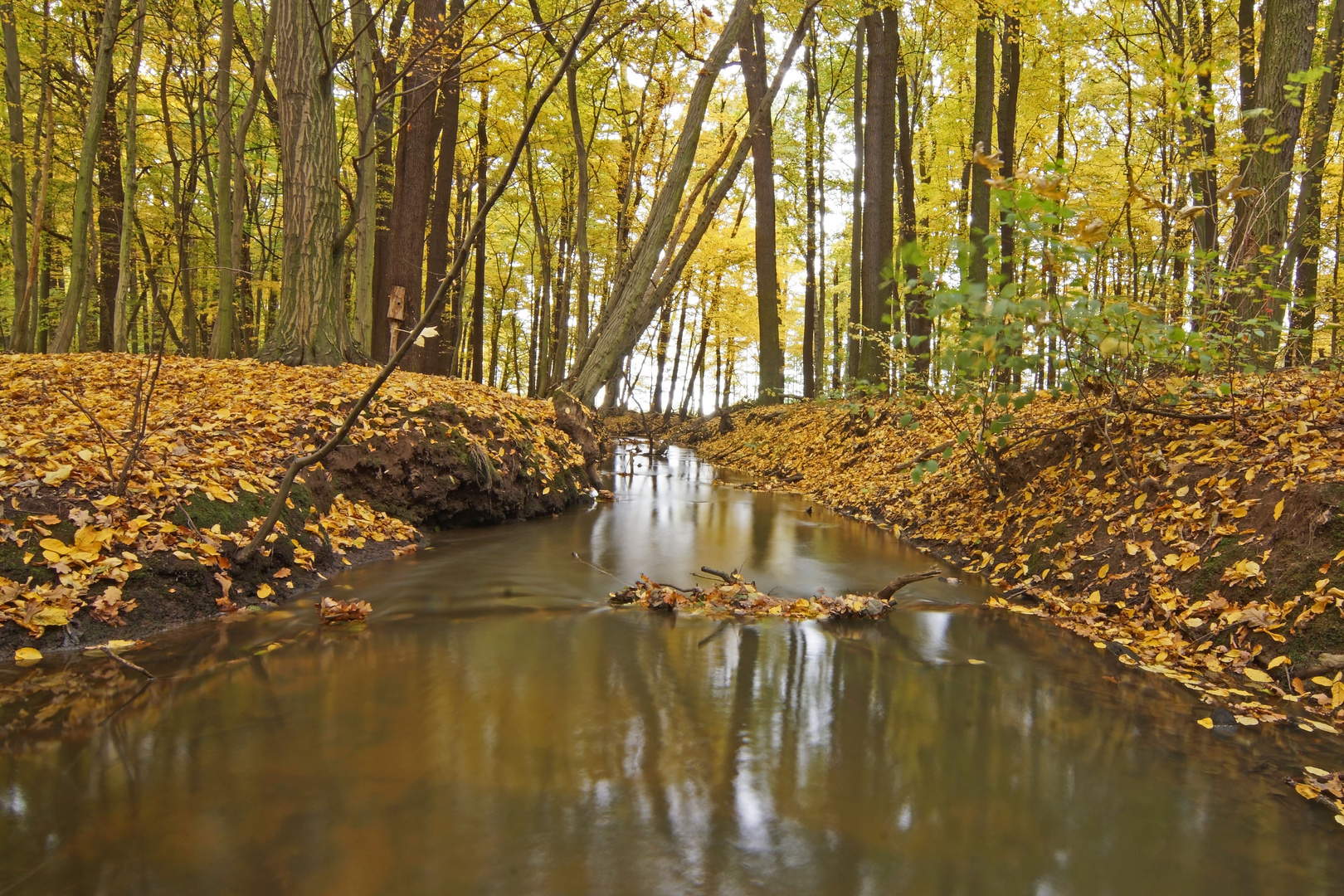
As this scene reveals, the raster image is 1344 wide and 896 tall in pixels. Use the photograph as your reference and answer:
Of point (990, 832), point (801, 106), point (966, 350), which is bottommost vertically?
point (990, 832)

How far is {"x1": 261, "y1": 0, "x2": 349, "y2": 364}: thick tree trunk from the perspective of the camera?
7172 mm

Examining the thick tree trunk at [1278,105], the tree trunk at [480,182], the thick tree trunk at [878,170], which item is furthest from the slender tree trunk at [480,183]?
the thick tree trunk at [1278,105]

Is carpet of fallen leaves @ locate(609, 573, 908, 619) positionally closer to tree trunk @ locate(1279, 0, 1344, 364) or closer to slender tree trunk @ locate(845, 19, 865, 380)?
tree trunk @ locate(1279, 0, 1344, 364)

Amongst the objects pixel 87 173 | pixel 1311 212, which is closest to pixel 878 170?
pixel 1311 212

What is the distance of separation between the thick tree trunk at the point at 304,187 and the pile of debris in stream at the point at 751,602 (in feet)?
17.3

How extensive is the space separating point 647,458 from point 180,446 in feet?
40.5

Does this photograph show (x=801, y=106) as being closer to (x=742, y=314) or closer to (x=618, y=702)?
(x=742, y=314)

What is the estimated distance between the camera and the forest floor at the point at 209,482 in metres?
3.23

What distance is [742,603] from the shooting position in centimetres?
446

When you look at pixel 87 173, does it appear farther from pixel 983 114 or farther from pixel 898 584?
pixel 983 114

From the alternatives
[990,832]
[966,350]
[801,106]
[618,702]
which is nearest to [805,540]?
[966,350]

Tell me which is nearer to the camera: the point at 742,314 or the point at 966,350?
the point at 966,350

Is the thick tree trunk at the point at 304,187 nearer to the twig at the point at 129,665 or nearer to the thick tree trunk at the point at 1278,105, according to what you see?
the twig at the point at 129,665

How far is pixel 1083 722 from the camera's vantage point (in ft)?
9.44
